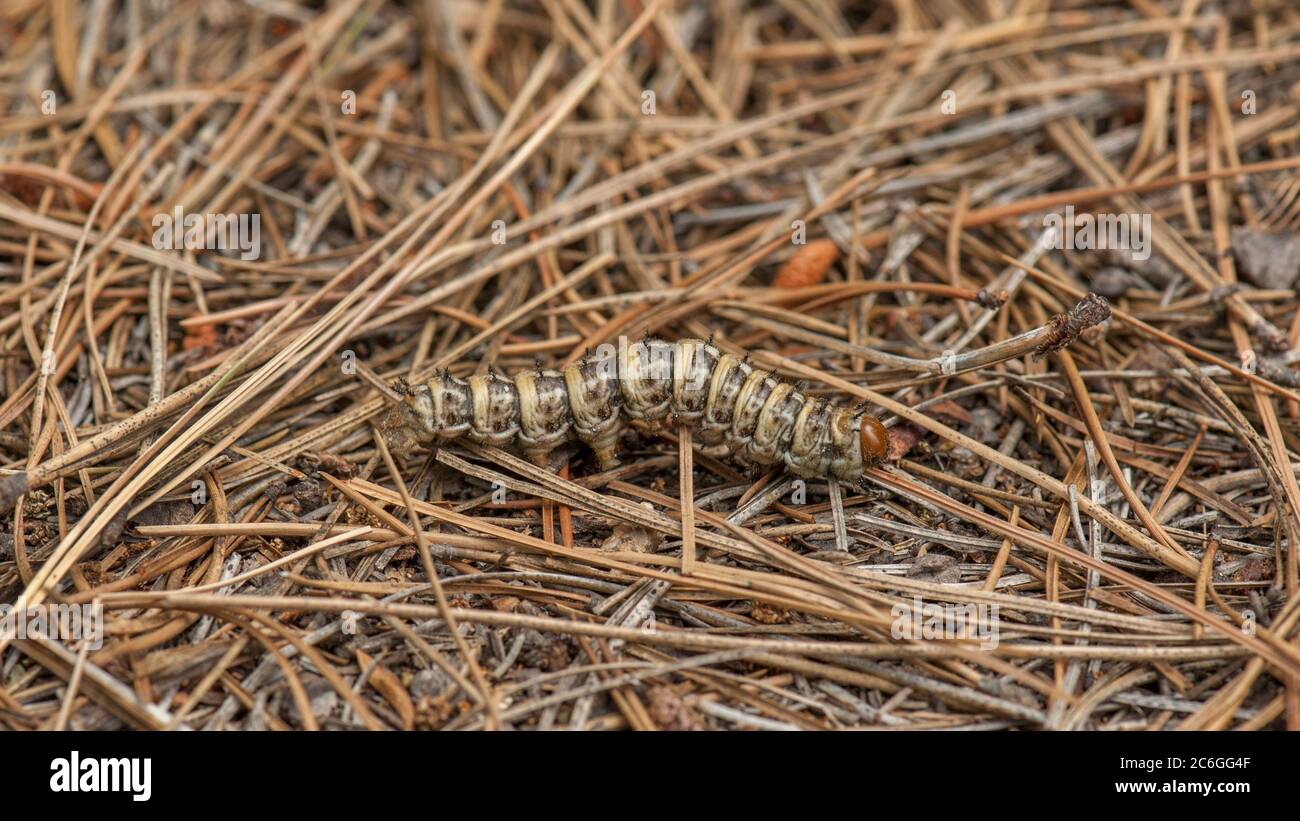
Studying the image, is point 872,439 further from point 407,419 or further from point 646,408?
point 407,419

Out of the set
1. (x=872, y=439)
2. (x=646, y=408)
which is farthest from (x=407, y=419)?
(x=872, y=439)

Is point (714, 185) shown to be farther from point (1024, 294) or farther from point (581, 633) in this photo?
point (581, 633)

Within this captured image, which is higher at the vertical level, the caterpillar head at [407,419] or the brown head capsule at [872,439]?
the caterpillar head at [407,419]

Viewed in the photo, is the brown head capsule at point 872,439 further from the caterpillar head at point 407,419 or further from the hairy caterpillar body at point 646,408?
the caterpillar head at point 407,419

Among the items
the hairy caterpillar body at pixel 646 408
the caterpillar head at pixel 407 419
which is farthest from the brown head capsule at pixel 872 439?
the caterpillar head at pixel 407 419
